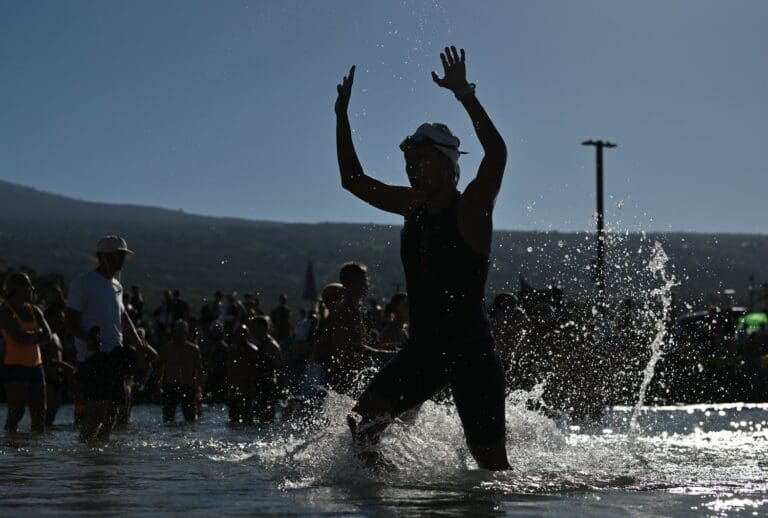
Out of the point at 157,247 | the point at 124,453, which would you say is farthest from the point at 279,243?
the point at 124,453

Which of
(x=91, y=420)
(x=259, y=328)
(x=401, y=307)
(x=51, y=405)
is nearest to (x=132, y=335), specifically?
(x=91, y=420)

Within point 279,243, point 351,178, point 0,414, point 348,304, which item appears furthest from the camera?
point 279,243

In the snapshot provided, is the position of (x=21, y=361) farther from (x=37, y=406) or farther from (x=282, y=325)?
(x=282, y=325)

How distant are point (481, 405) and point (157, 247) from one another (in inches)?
5271

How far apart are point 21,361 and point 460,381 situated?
6748 mm

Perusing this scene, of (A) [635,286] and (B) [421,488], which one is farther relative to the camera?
(A) [635,286]

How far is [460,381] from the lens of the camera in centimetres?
571

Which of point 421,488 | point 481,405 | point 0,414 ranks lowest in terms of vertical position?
point 0,414

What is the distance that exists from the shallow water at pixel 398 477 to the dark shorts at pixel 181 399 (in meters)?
6.78

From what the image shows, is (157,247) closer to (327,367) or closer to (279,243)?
(279,243)

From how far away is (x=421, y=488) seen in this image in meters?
5.87

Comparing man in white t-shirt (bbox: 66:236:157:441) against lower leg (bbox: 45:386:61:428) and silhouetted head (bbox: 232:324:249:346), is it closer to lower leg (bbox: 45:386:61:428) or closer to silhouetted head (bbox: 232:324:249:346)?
lower leg (bbox: 45:386:61:428)

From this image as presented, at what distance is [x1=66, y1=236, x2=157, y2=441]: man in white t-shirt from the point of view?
9086 mm

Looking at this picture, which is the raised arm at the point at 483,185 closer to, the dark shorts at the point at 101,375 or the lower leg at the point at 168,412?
the dark shorts at the point at 101,375
